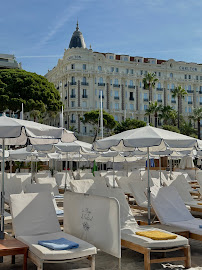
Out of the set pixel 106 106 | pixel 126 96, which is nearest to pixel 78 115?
pixel 106 106

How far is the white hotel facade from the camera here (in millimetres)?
70188

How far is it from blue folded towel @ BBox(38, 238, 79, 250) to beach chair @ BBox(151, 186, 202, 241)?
2.43 metres

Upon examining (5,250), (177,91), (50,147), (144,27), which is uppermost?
(177,91)

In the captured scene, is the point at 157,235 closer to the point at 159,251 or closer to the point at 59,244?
the point at 159,251

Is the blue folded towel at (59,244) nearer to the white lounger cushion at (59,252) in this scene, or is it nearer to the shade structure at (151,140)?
the white lounger cushion at (59,252)

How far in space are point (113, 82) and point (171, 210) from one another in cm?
6620

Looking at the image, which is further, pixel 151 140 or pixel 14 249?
pixel 151 140

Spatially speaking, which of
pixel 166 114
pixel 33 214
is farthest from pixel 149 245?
pixel 166 114

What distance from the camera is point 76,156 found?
66.0 ft

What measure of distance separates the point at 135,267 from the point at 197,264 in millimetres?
1051

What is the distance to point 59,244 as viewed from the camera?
5.25 meters

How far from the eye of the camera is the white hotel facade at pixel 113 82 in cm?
7019

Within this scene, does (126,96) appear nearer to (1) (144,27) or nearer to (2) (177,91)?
(2) (177,91)

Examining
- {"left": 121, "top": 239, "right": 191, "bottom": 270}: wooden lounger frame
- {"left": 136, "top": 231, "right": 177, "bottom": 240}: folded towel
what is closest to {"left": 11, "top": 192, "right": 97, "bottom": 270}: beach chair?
{"left": 121, "top": 239, "right": 191, "bottom": 270}: wooden lounger frame
